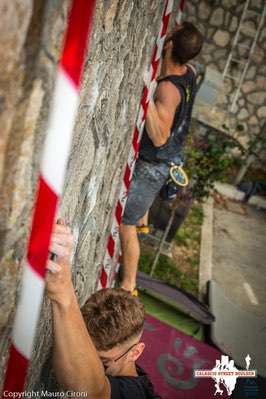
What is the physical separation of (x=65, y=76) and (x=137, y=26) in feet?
3.73

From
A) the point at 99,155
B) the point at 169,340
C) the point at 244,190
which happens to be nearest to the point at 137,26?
the point at 99,155

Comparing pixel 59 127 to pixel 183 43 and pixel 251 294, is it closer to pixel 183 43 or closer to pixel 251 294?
pixel 183 43

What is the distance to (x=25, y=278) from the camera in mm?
845

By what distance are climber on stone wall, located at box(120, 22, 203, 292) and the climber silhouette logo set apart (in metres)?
0.86

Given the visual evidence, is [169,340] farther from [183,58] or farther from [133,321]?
[183,58]

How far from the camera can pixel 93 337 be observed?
1.66 metres

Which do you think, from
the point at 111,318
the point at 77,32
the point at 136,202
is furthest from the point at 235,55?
the point at 77,32

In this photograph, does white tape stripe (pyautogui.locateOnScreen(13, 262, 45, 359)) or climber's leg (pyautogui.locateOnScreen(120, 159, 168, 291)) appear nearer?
white tape stripe (pyautogui.locateOnScreen(13, 262, 45, 359))

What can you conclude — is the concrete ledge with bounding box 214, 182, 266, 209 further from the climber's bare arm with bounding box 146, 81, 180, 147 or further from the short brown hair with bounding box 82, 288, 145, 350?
the short brown hair with bounding box 82, 288, 145, 350

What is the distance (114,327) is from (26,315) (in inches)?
33.5

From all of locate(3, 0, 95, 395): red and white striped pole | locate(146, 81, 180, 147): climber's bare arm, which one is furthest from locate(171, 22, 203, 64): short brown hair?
locate(3, 0, 95, 395): red and white striped pole

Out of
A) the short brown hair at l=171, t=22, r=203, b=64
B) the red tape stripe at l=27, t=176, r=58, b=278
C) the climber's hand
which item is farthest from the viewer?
the short brown hair at l=171, t=22, r=203, b=64

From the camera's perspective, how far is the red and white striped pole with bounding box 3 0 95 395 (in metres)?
0.70

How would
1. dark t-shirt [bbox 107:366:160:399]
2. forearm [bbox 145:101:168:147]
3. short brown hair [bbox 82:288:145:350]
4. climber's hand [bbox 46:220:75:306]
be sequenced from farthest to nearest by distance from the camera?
forearm [bbox 145:101:168:147] → short brown hair [bbox 82:288:145:350] → dark t-shirt [bbox 107:366:160:399] → climber's hand [bbox 46:220:75:306]
